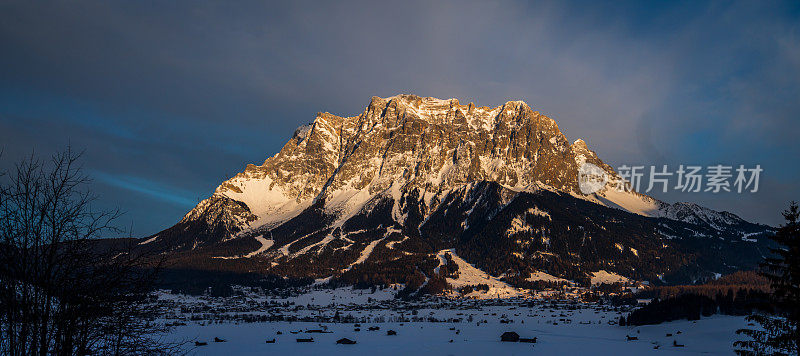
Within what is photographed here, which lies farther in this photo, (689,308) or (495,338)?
(689,308)

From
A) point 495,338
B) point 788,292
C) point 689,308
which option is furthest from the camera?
point 689,308

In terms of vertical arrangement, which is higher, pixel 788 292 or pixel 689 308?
pixel 788 292

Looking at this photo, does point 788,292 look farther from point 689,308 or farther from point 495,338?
point 689,308

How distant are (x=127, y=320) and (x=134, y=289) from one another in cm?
98

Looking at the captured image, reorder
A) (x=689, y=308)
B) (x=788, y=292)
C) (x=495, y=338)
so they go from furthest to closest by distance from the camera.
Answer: (x=689, y=308)
(x=495, y=338)
(x=788, y=292)

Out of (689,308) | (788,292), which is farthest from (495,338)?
(788,292)

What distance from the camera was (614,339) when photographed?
315ft

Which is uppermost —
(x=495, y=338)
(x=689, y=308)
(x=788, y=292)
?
(x=788, y=292)

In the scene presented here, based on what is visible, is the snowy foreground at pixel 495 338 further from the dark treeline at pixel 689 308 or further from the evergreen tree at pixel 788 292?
the evergreen tree at pixel 788 292

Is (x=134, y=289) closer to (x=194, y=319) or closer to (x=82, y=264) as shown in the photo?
(x=82, y=264)

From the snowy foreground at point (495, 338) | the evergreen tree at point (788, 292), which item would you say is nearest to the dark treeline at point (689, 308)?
the snowy foreground at point (495, 338)

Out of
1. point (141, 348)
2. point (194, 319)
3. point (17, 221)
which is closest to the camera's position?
point (17, 221)

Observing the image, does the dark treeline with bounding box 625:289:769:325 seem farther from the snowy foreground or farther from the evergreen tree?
the evergreen tree

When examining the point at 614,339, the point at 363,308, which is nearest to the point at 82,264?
the point at 614,339
